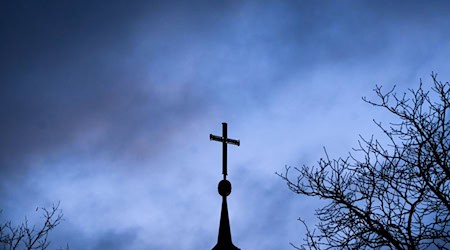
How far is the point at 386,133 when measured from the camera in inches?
316

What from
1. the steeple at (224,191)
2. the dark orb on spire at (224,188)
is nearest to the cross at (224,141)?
the steeple at (224,191)

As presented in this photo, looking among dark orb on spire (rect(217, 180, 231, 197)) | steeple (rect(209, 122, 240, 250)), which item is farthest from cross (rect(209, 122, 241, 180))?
dark orb on spire (rect(217, 180, 231, 197))

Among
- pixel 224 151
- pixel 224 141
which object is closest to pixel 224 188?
pixel 224 151

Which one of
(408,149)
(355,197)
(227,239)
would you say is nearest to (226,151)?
(227,239)

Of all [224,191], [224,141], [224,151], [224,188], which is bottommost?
[224,191]

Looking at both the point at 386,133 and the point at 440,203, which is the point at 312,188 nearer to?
the point at 386,133

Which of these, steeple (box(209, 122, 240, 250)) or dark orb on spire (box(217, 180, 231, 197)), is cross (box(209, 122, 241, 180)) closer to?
steeple (box(209, 122, 240, 250))

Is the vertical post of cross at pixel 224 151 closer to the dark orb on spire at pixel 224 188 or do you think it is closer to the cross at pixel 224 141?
the cross at pixel 224 141

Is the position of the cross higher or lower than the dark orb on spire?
higher

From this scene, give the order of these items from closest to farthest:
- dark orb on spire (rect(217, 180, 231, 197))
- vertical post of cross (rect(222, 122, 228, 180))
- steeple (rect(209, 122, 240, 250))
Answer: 1. steeple (rect(209, 122, 240, 250))
2. vertical post of cross (rect(222, 122, 228, 180))
3. dark orb on spire (rect(217, 180, 231, 197))

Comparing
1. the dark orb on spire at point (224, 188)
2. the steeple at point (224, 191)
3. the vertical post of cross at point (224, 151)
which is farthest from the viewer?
the dark orb on spire at point (224, 188)

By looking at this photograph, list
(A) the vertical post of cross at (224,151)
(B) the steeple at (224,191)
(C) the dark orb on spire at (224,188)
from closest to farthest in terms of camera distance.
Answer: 1. (B) the steeple at (224,191)
2. (A) the vertical post of cross at (224,151)
3. (C) the dark orb on spire at (224,188)

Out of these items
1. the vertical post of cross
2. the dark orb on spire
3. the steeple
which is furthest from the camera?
the dark orb on spire

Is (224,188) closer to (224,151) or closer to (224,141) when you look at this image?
(224,151)
